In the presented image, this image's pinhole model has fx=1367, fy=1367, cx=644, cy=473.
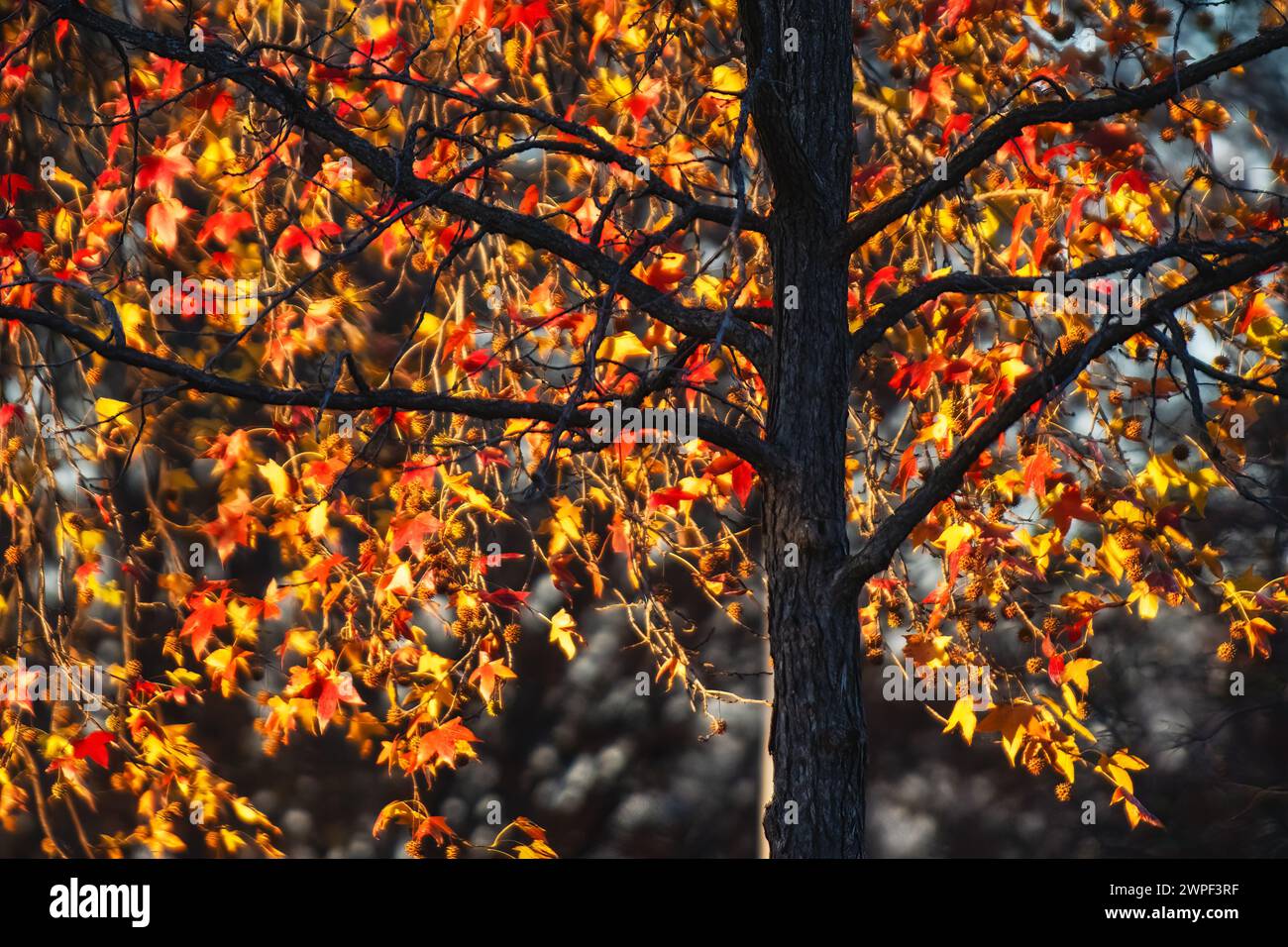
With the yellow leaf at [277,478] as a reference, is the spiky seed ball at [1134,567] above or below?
below

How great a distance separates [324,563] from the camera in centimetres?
422

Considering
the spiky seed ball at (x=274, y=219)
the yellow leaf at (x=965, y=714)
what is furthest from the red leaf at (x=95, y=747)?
the yellow leaf at (x=965, y=714)

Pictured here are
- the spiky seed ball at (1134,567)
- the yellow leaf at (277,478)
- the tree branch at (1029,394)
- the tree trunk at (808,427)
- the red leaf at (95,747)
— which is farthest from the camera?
the red leaf at (95,747)

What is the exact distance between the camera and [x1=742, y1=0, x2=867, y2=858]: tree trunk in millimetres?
2873

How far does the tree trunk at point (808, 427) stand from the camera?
113 inches

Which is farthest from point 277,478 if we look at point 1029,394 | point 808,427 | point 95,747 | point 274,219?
point 1029,394

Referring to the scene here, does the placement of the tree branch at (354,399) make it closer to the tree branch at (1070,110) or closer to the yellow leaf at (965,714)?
the tree branch at (1070,110)

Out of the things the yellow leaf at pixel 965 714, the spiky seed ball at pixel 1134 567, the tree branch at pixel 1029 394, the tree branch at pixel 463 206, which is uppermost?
the tree branch at pixel 463 206

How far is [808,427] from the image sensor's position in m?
2.99

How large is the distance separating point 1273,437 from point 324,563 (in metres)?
3.66

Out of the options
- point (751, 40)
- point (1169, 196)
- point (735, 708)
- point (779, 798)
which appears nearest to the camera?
point (779, 798)

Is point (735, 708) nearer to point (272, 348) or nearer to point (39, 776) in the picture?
point (272, 348)
